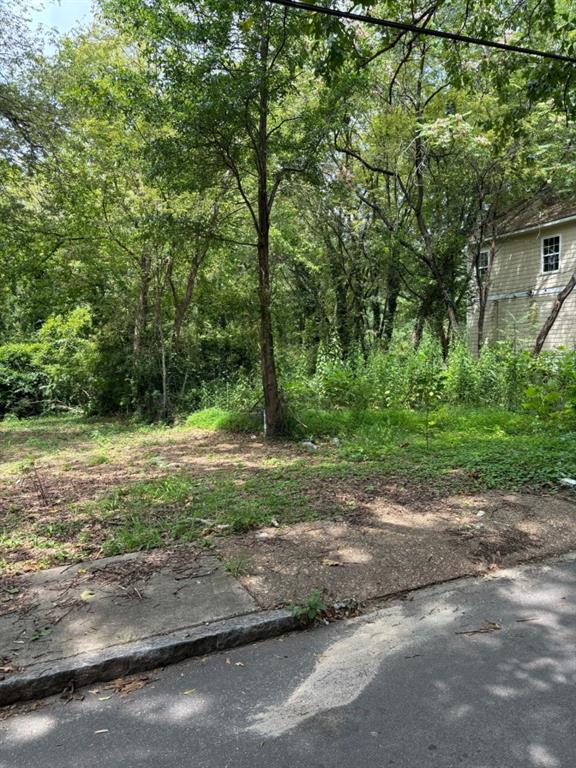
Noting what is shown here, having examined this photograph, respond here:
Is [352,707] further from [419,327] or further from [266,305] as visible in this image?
[419,327]

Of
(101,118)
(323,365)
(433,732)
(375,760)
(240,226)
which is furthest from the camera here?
(240,226)

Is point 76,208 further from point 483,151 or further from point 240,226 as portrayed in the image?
point 483,151

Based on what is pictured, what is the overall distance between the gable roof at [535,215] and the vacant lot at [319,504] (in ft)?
31.6

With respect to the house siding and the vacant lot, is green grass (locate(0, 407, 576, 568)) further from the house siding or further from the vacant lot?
the house siding

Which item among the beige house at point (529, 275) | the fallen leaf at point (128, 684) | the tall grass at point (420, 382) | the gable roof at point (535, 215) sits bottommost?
the fallen leaf at point (128, 684)

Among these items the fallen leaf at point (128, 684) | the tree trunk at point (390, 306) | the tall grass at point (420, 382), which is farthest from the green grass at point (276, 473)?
the tree trunk at point (390, 306)

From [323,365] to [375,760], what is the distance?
31.9 ft

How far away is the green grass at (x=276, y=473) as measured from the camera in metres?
4.34

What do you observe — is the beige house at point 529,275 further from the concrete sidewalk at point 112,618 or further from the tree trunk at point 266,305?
the concrete sidewalk at point 112,618

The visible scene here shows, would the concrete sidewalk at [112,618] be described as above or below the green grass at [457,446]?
below

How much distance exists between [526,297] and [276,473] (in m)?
14.4

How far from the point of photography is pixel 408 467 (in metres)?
6.28

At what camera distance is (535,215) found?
17.2 meters

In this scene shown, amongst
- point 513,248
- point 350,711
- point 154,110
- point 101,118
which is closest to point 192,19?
point 154,110
